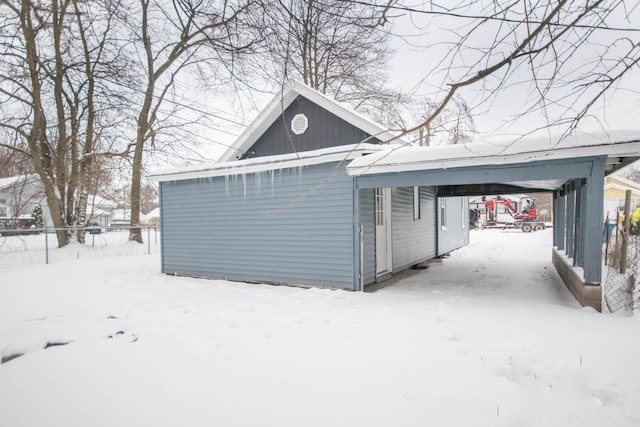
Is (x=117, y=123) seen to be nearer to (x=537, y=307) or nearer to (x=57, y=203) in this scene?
(x=57, y=203)

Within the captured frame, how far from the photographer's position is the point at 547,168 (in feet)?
16.4

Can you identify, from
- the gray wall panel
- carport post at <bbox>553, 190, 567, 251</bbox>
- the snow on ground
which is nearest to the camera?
the snow on ground

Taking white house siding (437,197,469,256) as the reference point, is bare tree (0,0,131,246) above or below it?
above

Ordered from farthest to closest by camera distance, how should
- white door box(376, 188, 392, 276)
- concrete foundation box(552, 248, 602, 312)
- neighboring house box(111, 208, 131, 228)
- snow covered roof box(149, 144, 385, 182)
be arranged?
1. neighboring house box(111, 208, 131, 228)
2. white door box(376, 188, 392, 276)
3. snow covered roof box(149, 144, 385, 182)
4. concrete foundation box(552, 248, 602, 312)

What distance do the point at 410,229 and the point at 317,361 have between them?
6.45m

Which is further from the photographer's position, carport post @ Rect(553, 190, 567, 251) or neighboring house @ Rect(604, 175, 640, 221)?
neighboring house @ Rect(604, 175, 640, 221)

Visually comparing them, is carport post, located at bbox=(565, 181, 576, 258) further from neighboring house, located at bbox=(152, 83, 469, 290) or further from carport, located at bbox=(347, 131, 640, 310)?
neighboring house, located at bbox=(152, 83, 469, 290)

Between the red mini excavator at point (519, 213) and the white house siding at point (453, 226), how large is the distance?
10.4 metres

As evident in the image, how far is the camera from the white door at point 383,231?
7.52 metres

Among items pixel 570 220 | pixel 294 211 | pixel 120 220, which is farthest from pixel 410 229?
pixel 120 220

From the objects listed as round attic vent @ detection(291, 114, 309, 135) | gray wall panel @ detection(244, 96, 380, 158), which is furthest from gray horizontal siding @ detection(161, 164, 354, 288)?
round attic vent @ detection(291, 114, 309, 135)

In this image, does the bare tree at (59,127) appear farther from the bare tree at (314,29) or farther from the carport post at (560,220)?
the carport post at (560,220)

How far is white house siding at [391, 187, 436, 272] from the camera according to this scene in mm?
8351

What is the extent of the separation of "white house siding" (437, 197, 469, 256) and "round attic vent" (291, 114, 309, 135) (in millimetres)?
5549
